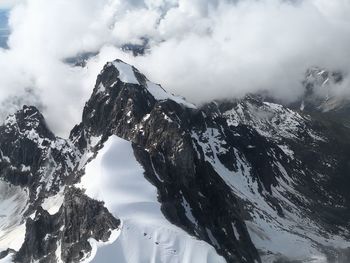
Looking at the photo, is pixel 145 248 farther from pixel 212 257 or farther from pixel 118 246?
pixel 212 257

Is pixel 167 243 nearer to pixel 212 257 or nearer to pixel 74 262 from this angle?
pixel 212 257

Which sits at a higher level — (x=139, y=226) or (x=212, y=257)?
(x=139, y=226)

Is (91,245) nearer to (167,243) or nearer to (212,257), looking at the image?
(167,243)

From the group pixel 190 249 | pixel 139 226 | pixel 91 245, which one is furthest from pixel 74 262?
pixel 190 249

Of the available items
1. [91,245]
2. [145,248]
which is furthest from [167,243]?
[91,245]

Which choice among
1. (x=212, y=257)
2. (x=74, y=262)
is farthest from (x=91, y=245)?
(x=212, y=257)

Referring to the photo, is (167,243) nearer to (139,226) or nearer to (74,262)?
Result: (139,226)

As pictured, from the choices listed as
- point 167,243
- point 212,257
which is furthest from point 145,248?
point 212,257
